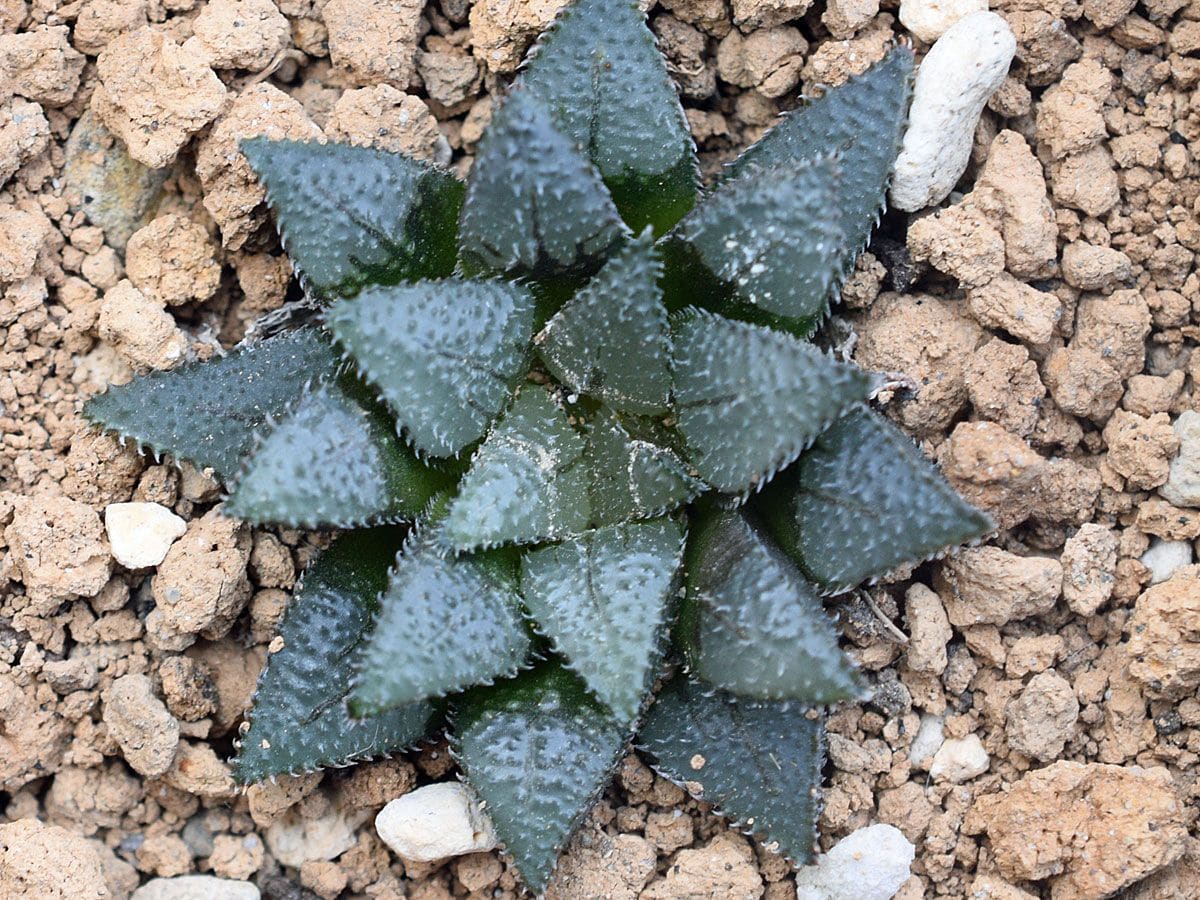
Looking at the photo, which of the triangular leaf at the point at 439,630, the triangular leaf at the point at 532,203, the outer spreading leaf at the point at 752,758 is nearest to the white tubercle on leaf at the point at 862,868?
the outer spreading leaf at the point at 752,758

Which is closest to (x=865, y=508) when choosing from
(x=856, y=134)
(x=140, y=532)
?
(x=856, y=134)

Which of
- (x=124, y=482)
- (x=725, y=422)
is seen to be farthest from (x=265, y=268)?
(x=725, y=422)

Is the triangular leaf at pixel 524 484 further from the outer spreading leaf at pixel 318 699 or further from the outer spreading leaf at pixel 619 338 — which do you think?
the outer spreading leaf at pixel 318 699

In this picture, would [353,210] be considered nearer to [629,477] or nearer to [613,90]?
[613,90]

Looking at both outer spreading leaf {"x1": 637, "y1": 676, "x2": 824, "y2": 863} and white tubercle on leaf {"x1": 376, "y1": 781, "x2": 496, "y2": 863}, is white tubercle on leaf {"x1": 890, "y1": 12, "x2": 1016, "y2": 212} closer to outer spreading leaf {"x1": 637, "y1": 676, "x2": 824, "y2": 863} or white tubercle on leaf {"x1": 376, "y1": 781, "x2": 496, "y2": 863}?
outer spreading leaf {"x1": 637, "y1": 676, "x2": 824, "y2": 863}

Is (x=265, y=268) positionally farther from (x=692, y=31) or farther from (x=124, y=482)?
(x=692, y=31)
